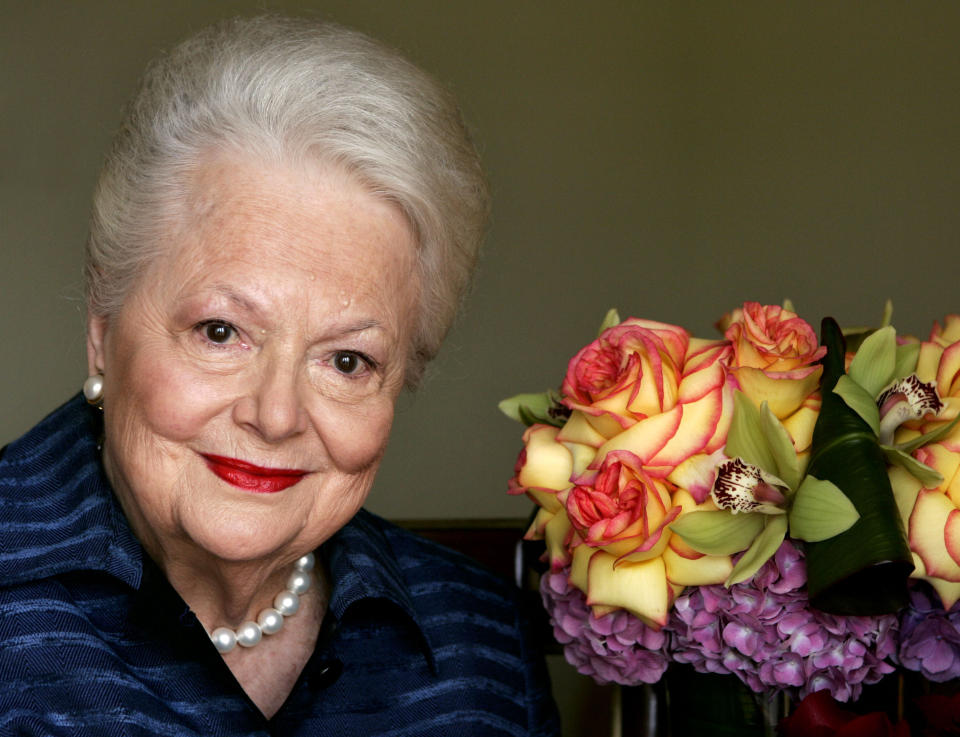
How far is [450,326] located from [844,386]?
0.64 m

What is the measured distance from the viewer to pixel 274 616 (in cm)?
153

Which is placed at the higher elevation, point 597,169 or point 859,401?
point 859,401

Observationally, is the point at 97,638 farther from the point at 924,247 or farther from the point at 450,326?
the point at 924,247

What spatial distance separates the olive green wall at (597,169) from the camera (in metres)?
2.76

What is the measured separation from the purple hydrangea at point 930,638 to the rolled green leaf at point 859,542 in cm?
8

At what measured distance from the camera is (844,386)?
1.09 m

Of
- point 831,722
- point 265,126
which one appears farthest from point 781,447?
point 265,126

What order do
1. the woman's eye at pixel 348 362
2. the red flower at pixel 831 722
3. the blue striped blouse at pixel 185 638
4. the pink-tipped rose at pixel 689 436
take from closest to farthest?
the red flower at pixel 831 722 → the pink-tipped rose at pixel 689 436 → the blue striped blouse at pixel 185 638 → the woman's eye at pixel 348 362

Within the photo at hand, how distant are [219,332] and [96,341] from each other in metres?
0.21

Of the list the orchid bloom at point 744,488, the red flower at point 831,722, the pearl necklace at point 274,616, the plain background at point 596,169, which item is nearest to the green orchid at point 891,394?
the orchid bloom at point 744,488

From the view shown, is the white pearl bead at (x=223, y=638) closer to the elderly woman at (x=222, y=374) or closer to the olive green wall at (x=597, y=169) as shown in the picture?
the elderly woman at (x=222, y=374)

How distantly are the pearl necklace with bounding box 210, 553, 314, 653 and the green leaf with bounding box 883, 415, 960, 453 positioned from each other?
0.80m

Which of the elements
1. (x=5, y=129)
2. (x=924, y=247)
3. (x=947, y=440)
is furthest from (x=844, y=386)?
(x=5, y=129)

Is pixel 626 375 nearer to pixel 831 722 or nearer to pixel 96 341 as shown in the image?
pixel 831 722
